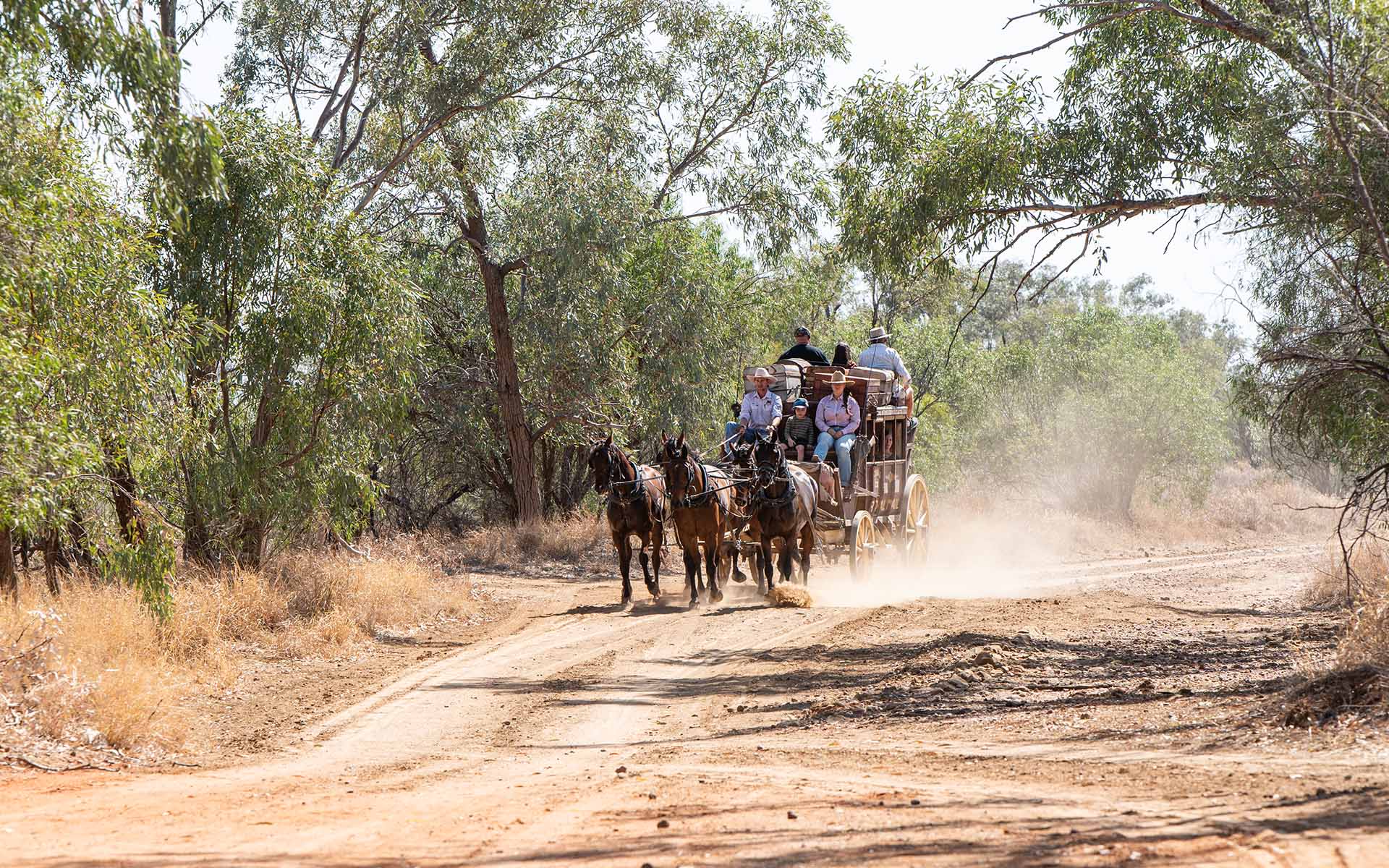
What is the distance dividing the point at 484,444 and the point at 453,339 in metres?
2.46

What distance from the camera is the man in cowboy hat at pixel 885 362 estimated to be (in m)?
19.1

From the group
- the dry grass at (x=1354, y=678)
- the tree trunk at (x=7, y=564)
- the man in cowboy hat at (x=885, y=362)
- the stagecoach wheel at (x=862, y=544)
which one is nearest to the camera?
the dry grass at (x=1354, y=678)

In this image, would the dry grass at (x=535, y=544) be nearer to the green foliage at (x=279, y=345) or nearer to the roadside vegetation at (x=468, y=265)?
the roadside vegetation at (x=468, y=265)

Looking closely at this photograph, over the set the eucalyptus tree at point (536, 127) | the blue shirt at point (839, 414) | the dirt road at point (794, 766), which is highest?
the eucalyptus tree at point (536, 127)

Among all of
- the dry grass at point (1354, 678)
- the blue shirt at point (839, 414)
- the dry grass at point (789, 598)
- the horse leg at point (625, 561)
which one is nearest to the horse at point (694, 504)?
the horse leg at point (625, 561)

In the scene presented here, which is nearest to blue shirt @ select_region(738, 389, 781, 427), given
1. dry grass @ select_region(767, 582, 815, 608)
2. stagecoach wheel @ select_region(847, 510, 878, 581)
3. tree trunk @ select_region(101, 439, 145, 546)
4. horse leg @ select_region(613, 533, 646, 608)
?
stagecoach wheel @ select_region(847, 510, 878, 581)

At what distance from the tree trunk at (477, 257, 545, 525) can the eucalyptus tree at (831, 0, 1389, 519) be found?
497 inches

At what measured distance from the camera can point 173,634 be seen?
11219 mm

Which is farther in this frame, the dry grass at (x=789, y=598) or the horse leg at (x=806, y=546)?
the horse leg at (x=806, y=546)

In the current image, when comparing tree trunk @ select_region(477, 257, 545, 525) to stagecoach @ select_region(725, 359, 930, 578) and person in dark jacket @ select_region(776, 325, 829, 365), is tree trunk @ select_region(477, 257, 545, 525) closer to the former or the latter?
person in dark jacket @ select_region(776, 325, 829, 365)

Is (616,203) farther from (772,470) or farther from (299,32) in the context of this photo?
(772,470)

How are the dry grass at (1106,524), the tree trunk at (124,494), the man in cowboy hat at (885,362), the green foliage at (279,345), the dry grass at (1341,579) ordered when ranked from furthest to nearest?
the dry grass at (1106,524) < the man in cowboy hat at (885,362) < the dry grass at (1341,579) < the green foliage at (279,345) < the tree trunk at (124,494)

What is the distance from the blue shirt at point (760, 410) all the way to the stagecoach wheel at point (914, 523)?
3.87m

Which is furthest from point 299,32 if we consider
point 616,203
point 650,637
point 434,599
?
point 650,637
